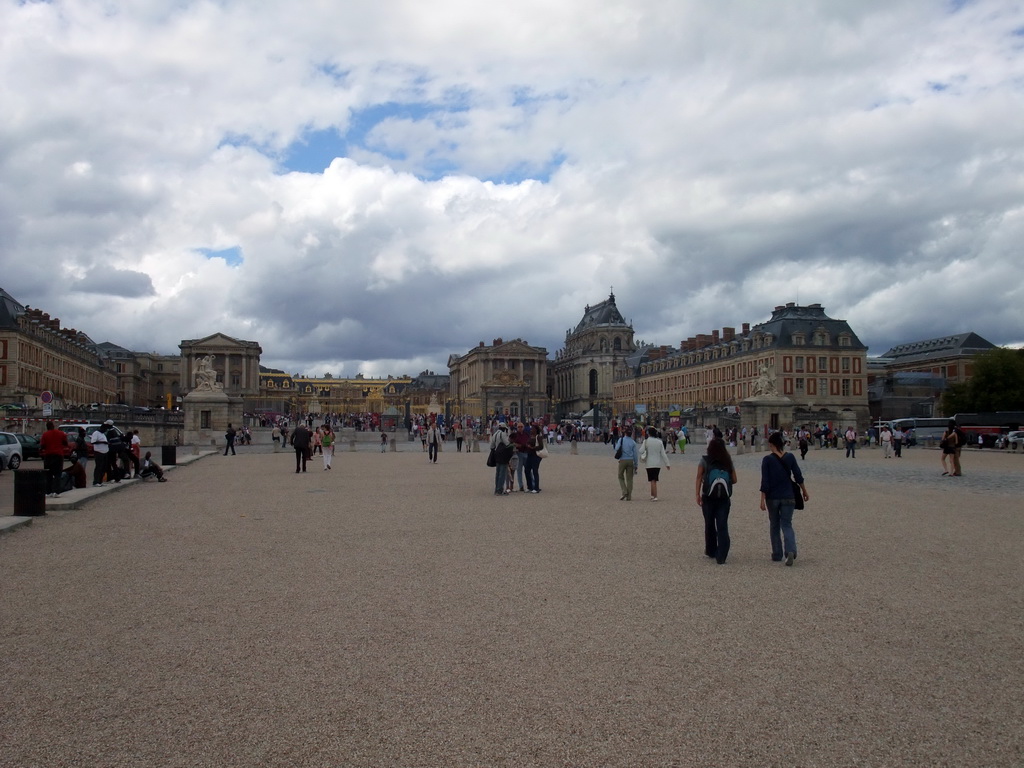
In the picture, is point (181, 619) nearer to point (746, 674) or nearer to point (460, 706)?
point (460, 706)

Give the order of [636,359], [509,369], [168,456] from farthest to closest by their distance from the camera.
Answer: [509,369]
[636,359]
[168,456]

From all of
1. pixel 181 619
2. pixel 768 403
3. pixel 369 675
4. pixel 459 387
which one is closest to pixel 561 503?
pixel 181 619

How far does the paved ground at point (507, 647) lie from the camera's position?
16.2 feet

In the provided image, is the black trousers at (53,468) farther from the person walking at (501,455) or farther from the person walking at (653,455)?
the person walking at (653,455)

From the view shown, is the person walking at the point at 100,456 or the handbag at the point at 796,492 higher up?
the person walking at the point at 100,456

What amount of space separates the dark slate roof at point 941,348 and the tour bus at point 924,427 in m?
43.4

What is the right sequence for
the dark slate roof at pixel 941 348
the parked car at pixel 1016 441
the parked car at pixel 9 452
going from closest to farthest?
the parked car at pixel 9 452, the parked car at pixel 1016 441, the dark slate roof at pixel 941 348

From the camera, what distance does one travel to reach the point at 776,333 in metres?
89.9

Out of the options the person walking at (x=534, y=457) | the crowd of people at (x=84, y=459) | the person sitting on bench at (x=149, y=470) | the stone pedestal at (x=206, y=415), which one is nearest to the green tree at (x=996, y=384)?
the stone pedestal at (x=206, y=415)

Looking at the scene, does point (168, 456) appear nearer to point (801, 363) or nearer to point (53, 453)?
point (53, 453)

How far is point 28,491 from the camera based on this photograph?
589 inches

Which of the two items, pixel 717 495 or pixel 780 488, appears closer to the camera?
pixel 780 488

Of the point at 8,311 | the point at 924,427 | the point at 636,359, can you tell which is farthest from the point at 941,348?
the point at 8,311

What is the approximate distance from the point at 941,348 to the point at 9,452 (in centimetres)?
10695
